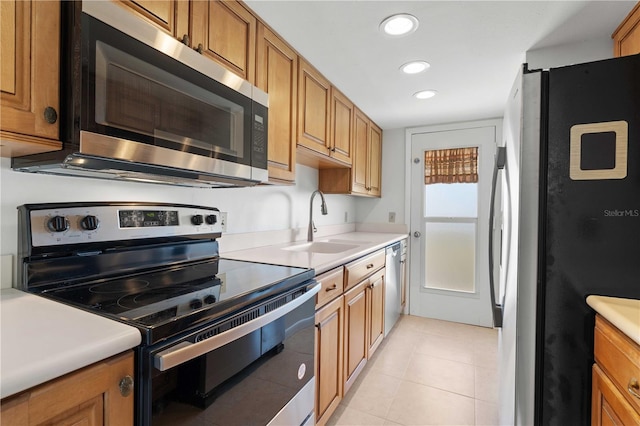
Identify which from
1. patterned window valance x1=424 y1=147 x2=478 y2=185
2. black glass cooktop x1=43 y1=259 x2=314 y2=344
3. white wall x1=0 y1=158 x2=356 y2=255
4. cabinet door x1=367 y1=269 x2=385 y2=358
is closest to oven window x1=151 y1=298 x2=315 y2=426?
black glass cooktop x1=43 y1=259 x2=314 y2=344

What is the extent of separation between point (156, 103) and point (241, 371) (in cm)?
90

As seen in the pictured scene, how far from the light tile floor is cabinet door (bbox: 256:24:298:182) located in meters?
1.48

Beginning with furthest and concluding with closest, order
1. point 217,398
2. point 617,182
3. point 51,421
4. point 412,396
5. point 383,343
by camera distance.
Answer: point 383,343 < point 412,396 < point 617,182 < point 217,398 < point 51,421

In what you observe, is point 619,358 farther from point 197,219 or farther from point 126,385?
point 197,219

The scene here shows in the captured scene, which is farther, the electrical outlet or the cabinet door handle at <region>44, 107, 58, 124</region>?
the electrical outlet

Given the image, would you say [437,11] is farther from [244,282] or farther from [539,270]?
[244,282]

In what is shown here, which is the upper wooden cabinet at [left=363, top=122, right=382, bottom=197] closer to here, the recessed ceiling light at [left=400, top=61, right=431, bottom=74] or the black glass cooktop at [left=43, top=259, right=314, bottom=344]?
the recessed ceiling light at [left=400, top=61, right=431, bottom=74]

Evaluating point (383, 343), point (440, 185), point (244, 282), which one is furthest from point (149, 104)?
point (440, 185)

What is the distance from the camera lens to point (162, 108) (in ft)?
3.39

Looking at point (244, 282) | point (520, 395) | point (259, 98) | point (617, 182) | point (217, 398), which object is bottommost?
point (520, 395)

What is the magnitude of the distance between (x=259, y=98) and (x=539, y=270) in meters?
Result: 1.37

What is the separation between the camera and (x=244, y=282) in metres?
1.13

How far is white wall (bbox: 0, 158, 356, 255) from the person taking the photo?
99 centimetres

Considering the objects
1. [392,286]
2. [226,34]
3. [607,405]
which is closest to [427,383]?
[392,286]
